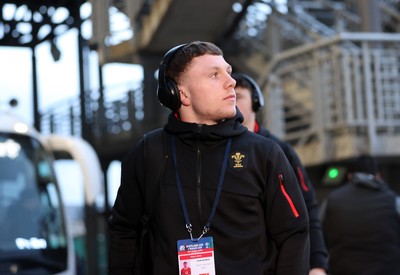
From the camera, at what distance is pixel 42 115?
21.6 m

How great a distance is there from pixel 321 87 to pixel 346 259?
673 cm

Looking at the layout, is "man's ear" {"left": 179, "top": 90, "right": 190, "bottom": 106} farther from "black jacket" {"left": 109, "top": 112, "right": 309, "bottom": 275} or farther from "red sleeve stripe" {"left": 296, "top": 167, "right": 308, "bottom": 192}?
"red sleeve stripe" {"left": 296, "top": 167, "right": 308, "bottom": 192}

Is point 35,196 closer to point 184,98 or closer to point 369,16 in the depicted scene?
point 184,98

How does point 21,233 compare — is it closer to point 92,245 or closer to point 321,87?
point 321,87

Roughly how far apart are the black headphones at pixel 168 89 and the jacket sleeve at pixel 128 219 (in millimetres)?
203

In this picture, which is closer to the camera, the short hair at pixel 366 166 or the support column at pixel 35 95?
the short hair at pixel 366 166

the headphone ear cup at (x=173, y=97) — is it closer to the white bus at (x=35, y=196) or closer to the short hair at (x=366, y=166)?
the short hair at (x=366, y=166)

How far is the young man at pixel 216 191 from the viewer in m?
3.32

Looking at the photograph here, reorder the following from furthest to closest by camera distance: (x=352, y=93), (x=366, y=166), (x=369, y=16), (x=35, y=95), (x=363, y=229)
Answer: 1. (x=35, y=95)
2. (x=369, y=16)
3. (x=352, y=93)
4. (x=366, y=166)
5. (x=363, y=229)

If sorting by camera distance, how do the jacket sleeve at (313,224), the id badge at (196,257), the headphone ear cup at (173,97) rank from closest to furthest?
the id badge at (196,257), the headphone ear cup at (173,97), the jacket sleeve at (313,224)

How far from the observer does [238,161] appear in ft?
11.1

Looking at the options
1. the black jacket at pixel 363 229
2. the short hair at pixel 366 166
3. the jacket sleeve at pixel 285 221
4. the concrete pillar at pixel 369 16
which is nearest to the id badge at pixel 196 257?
the jacket sleeve at pixel 285 221

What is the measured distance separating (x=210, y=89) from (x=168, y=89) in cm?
17

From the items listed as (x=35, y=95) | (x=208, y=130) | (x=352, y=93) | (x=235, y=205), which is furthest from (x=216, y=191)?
(x=35, y=95)
